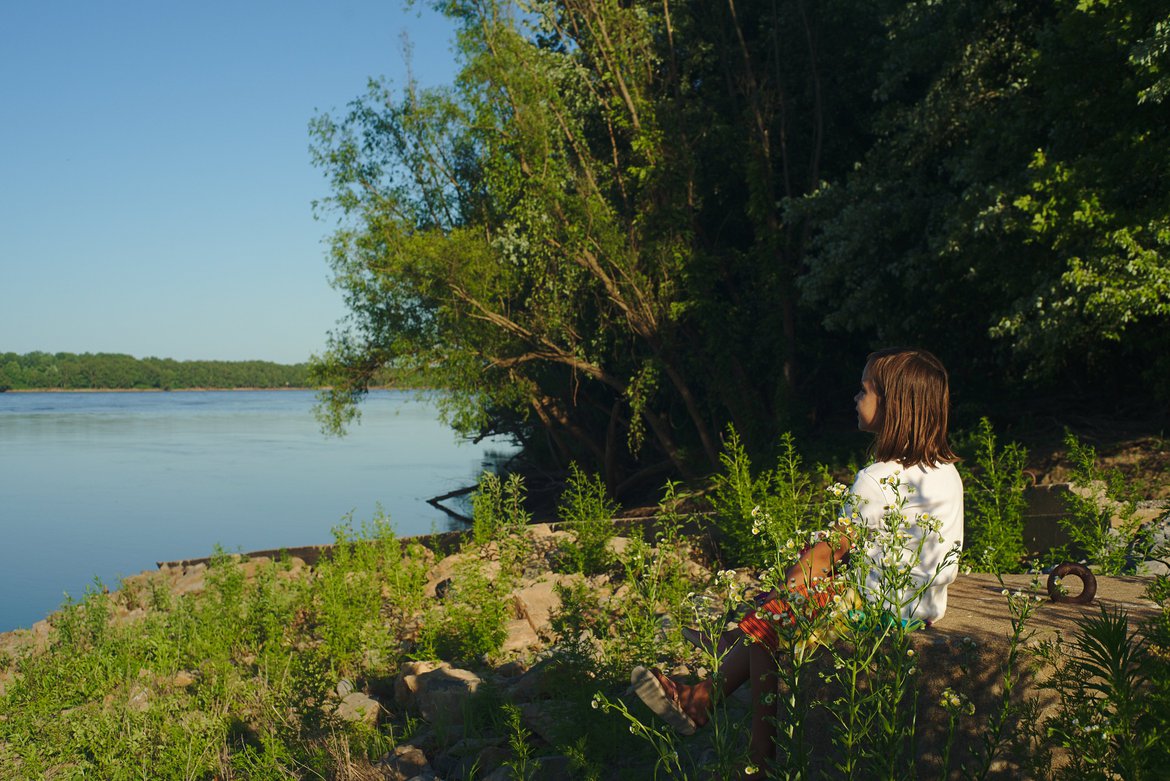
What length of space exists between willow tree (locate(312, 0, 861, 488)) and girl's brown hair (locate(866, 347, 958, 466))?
446 inches

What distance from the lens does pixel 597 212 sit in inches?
590

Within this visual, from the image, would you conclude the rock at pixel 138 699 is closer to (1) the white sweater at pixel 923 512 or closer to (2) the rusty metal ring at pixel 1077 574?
(1) the white sweater at pixel 923 512

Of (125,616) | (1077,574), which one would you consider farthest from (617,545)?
(125,616)

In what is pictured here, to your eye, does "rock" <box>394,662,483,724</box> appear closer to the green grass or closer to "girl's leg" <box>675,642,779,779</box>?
the green grass

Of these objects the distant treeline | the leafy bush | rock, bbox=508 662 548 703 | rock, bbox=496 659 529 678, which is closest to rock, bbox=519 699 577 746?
rock, bbox=508 662 548 703

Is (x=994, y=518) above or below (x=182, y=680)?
above

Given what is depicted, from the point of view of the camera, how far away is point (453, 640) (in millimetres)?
6527

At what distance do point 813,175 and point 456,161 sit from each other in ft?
22.4

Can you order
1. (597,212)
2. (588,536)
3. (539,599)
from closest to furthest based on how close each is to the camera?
(539,599) < (588,536) < (597,212)

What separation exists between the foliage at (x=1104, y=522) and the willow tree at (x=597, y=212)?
8238 mm

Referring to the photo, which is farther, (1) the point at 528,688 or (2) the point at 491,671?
(2) the point at 491,671

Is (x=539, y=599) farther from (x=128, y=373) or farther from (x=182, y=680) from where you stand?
(x=128, y=373)

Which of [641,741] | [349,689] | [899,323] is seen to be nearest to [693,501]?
[899,323]

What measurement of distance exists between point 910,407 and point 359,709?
3.55m
